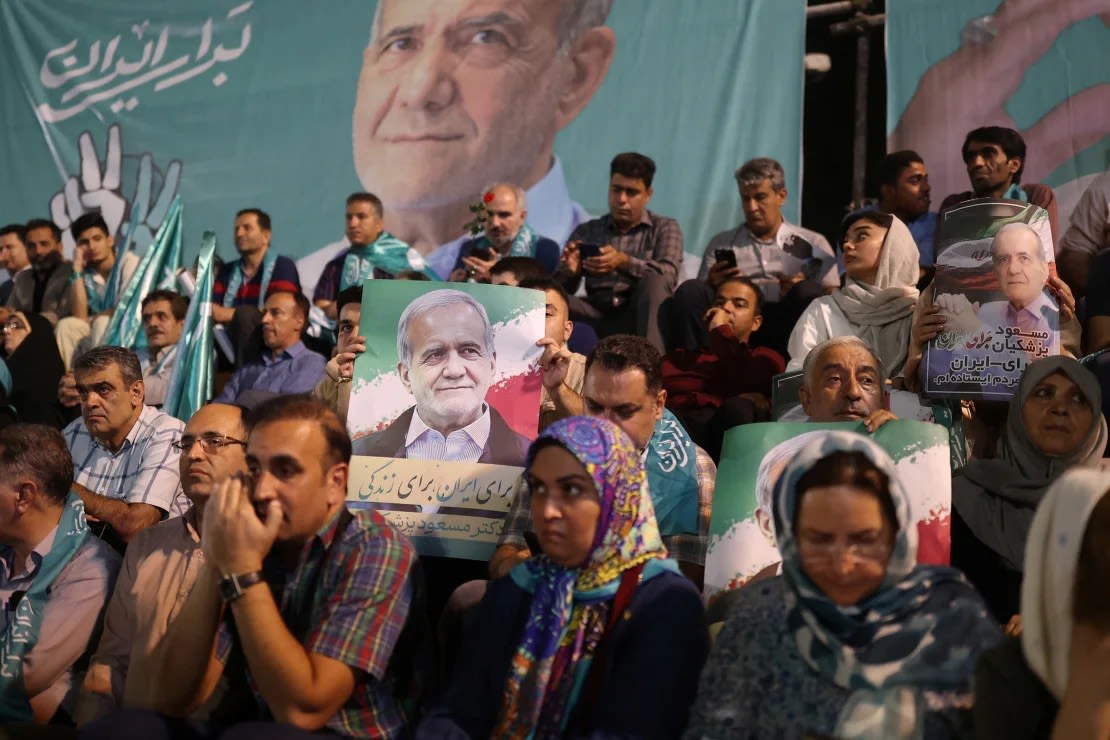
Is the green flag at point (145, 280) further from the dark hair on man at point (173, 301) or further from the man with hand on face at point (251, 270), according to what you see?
the man with hand on face at point (251, 270)

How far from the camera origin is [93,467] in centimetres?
515

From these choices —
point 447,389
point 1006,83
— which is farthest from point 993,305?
point 1006,83

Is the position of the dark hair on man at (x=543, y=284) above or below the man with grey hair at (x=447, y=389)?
above

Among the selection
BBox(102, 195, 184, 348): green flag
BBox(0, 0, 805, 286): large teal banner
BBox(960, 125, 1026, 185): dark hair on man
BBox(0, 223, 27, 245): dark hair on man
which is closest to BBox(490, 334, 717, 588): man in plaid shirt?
BBox(960, 125, 1026, 185): dark hair on man

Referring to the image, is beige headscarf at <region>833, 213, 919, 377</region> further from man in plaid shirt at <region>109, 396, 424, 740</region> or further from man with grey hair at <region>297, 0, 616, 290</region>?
man with grey hair at <region>297, 0, 616, 290</region>

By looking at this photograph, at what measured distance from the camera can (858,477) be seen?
2.54m

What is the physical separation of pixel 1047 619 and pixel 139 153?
336 inches

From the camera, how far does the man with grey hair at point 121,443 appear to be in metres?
4.83

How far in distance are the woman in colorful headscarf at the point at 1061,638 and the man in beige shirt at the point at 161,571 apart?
6.63 ft

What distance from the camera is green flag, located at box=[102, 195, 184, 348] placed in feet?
23.6

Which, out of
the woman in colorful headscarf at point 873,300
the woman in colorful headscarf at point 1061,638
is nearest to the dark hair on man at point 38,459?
the woman in colorful headscarf at point 873,300

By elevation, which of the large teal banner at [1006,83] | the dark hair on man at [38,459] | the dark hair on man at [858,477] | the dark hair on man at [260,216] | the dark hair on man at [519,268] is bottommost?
the dark hair on man at [858,477]

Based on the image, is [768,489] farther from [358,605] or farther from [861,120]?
[861,120]

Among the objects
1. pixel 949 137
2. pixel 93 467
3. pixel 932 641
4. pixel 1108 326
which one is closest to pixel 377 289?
pixel 93 467
